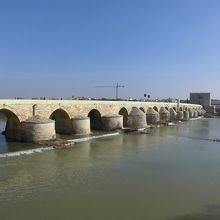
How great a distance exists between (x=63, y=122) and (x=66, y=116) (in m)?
0.56

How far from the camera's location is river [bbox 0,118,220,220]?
10.2 meters

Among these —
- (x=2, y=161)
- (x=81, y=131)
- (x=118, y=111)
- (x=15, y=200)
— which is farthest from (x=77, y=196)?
(x=118, y=111)

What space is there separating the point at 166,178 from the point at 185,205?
10.2 ft

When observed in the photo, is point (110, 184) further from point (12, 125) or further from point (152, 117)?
point (152, 117)

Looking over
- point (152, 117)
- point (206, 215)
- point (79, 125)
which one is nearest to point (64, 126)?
point (79, 125)

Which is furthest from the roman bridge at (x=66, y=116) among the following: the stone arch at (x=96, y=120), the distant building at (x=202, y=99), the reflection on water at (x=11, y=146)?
the distant building at (x=202, y=99)

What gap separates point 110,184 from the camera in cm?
1291

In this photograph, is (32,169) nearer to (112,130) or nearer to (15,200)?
(15,200)

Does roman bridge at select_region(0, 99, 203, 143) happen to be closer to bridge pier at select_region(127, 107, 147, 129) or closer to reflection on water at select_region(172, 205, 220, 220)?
bridge pier at select_region(127, 107, 147, 129)

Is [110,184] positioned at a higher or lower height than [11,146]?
lower

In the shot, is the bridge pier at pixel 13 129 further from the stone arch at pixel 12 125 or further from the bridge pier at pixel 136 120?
the bridge pier at pixel 136 120

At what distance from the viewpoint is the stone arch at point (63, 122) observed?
26.1 metres

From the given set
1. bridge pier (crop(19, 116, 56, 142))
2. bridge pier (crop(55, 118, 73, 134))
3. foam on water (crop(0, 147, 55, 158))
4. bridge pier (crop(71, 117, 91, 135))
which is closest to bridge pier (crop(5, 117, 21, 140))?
bridge pier (crop(19, 116, 56, 142))

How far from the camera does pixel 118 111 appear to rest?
1330 inches
